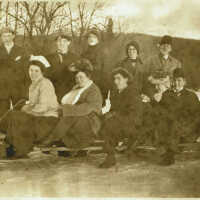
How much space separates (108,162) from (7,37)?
8.25ft

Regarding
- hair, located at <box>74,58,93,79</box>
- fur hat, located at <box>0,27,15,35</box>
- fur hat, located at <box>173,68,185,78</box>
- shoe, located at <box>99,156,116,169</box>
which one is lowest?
shoe, located at <box>99,156,116,169</box>

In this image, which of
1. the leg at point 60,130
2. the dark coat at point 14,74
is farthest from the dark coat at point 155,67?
the dark coat at point 14,74

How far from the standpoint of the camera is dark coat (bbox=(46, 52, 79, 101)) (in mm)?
6012

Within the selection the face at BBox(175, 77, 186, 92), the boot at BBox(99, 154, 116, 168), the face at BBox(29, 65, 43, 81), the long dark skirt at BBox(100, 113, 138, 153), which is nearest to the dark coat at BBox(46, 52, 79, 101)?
the face at BBox(29, 65, 43, 81)

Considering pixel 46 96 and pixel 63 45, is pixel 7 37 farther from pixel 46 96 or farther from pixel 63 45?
pixel 46 96

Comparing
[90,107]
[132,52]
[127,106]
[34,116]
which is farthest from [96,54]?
[34,116]

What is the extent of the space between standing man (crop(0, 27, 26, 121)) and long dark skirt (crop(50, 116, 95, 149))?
784 mm

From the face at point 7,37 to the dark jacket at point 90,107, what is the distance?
4.42 feet

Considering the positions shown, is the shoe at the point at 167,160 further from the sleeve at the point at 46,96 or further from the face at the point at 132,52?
the sleeve at the point at 46,96

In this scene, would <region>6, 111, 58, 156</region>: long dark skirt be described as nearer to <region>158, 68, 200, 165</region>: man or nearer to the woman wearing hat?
the woman wearing hat

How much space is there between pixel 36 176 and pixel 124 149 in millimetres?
1395

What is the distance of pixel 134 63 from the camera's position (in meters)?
6.08

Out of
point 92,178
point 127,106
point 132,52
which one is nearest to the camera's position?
point 92,178

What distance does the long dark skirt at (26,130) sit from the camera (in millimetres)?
5898
